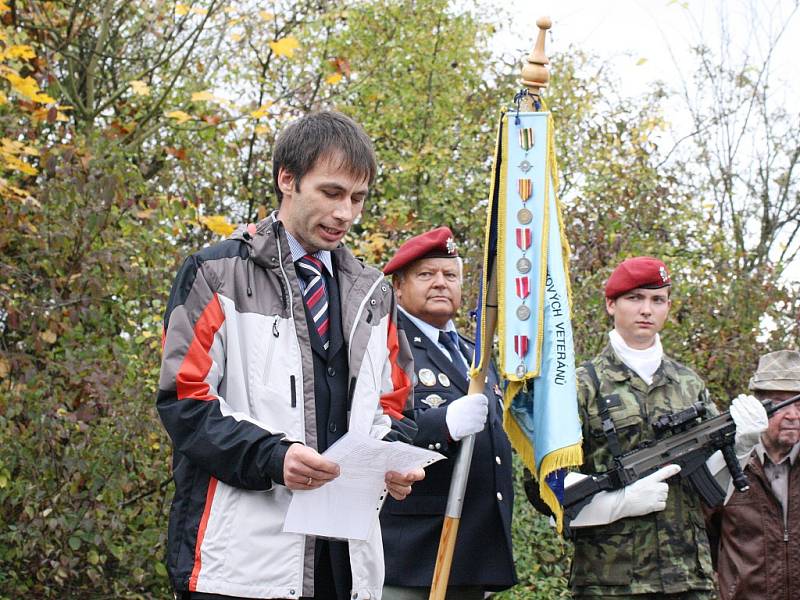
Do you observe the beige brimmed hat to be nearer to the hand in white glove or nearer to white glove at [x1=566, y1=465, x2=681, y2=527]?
the hand in white glove

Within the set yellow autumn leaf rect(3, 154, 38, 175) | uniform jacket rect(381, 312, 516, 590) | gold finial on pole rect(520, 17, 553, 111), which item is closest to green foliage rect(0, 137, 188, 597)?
yellow autumn leaf rect(3, 154, 38, 175)

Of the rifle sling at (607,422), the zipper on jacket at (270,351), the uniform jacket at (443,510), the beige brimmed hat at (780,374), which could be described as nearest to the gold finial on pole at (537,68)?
the uniform jacket at (443,510)

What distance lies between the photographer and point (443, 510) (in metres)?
4.74

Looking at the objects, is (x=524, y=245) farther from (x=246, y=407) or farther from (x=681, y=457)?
(x=246, y=407)

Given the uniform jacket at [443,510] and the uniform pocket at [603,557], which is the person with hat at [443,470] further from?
the uniform pocket at [603,557]

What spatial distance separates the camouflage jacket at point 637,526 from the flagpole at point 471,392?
2.15 feet

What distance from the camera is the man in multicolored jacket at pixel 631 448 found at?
15.6 ft

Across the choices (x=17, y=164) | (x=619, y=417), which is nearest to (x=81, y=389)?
(x=17, y=164)

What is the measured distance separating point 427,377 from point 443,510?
1.89 ft

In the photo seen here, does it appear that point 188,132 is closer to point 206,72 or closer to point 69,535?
point 206,72

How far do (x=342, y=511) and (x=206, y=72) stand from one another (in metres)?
7.07

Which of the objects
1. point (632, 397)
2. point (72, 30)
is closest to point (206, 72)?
point (72, 30)

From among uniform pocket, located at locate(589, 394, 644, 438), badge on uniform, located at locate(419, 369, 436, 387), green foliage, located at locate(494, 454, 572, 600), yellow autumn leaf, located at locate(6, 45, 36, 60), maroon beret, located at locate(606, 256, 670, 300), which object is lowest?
green foliage, located at locate(494, 454, 572, 600)

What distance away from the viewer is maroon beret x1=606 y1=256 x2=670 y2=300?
17.0 feet
